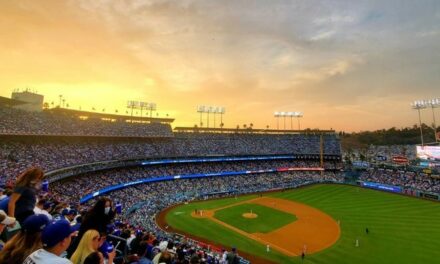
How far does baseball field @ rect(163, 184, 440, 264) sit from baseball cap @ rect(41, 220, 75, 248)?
27036 mm

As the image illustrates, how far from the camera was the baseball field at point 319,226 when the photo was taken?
2873 cm

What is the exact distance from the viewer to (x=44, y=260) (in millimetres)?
3102

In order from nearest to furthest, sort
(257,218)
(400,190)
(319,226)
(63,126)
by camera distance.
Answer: (319,226)
(257,218)
(63,126)
(400,190)

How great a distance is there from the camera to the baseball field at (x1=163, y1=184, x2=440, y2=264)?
1131 inches

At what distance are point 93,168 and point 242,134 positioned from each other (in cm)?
4920

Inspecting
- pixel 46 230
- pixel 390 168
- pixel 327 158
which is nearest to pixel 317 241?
pixel 46 230

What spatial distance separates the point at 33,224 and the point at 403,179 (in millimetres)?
74063

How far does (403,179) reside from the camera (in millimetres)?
61438

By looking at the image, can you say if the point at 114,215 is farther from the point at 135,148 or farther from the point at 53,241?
the point at 135,148

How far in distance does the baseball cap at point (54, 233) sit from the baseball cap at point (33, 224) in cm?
20

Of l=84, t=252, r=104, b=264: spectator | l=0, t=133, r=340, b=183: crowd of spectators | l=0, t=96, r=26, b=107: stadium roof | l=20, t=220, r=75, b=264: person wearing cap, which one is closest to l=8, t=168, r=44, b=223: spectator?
l=20, t=220, r=75, b=264: person wearing cap

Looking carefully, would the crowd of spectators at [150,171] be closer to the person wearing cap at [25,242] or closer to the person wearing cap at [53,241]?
the person wearing cap at [25,242]

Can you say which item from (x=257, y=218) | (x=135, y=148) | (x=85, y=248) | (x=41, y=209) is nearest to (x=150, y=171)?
(x=135, y=148)

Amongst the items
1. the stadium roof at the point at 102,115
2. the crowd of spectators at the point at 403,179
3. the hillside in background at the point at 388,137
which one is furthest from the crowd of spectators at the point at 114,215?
the hillside in background at the point at 388,137
